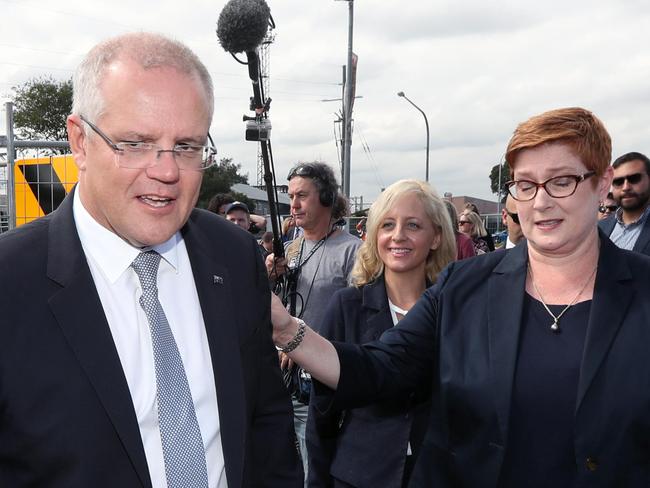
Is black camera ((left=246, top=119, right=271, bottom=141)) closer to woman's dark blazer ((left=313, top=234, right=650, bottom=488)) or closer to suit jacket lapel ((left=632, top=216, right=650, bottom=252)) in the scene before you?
woman's dark blazer ((left=313, top=234, right=650, bottom=488))

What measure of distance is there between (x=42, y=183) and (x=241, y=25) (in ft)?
28.9

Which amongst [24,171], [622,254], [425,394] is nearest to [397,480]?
[425,394]

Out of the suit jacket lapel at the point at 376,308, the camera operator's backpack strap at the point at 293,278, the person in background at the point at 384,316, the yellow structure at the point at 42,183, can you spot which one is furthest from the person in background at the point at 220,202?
the suit jacket lapel at the point at 376,308

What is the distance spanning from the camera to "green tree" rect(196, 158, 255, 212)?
171ft

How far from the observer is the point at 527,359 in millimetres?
2336

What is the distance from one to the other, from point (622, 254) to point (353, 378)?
1.07m

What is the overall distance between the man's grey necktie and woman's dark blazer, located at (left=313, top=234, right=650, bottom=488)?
0.83m

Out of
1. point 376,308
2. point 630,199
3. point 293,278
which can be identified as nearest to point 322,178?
point 293,278

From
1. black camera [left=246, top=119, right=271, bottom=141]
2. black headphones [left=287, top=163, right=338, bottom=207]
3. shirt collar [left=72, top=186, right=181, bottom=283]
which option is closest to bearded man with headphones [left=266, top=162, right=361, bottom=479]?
black headphones [left=287, top=163, right=338, bottom=207]

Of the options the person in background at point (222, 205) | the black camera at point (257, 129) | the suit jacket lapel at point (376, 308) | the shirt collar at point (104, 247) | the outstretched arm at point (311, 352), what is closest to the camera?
the shirt collar at point (104, 247)

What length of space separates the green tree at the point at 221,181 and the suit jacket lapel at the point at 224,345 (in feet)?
125

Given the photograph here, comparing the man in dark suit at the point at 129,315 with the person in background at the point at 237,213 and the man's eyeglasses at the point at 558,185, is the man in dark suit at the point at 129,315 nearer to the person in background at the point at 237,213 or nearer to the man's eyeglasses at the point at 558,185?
the man's eyeglasses at the point at 558,185

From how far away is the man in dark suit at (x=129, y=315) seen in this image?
1.56 m

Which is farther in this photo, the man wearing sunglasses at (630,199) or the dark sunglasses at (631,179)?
the dark sunglasses at (631,179)
